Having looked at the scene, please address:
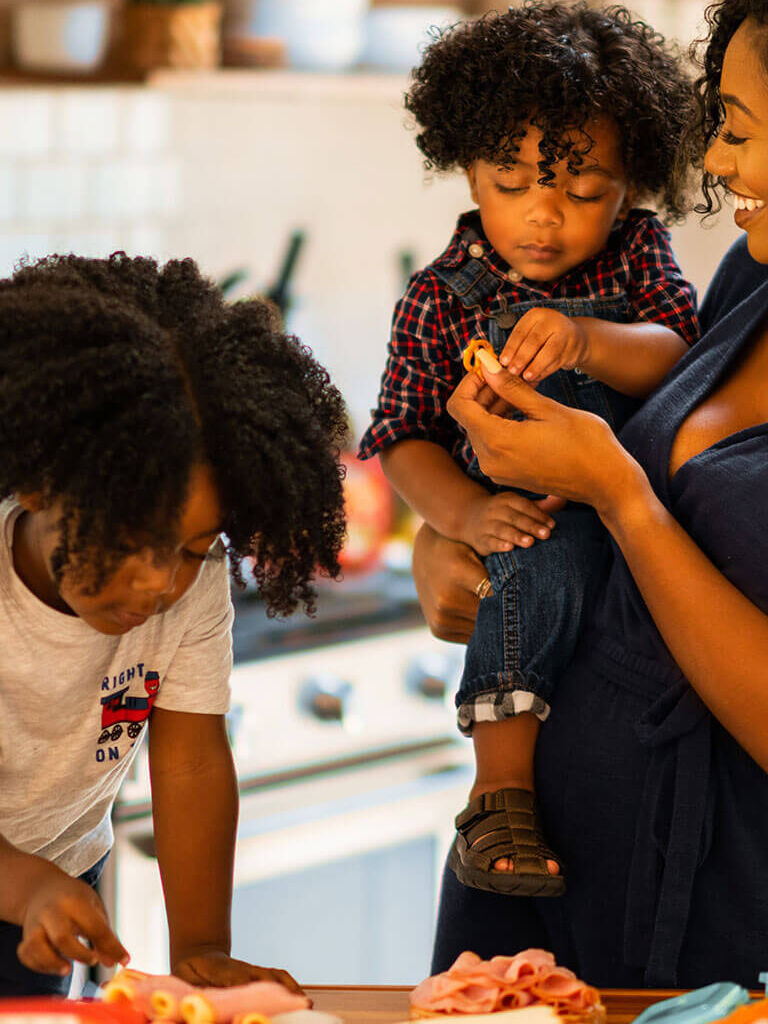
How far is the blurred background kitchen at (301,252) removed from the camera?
2.19 meters

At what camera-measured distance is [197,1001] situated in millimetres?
814

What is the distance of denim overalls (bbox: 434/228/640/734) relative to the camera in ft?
4.10

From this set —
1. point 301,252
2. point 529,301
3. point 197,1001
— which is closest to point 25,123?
point 301,252

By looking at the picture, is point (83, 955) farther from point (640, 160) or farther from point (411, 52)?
point (411, 52)

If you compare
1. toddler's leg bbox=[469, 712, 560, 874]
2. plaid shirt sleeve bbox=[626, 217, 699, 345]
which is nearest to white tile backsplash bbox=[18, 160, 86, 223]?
plaid shirt sleeve bbox=[626, 217, 699, 345]

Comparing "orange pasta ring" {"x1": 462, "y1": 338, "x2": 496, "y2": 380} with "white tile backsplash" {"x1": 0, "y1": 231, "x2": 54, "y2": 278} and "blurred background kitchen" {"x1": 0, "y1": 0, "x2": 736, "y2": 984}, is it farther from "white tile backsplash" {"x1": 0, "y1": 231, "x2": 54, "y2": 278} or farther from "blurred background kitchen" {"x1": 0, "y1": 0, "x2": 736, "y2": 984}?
"white tile backsplash" {"x1": 0, "y1": 231, "x2": 54, "y2": 278}

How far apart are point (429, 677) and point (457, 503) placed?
3.27ft

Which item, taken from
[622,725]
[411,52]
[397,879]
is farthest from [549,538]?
[411,52]

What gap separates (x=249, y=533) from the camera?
1.04 meters

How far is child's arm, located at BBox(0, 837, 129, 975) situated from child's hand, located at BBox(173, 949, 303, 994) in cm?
9

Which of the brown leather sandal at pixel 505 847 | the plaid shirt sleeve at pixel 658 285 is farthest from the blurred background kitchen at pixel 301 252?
the plaid shirt sleeve at pixel 658 285

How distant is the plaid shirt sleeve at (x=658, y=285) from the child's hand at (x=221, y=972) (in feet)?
2.68

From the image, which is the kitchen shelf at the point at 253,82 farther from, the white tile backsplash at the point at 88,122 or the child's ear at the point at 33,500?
the child's ear at the point at 33,500

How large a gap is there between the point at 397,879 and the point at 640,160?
140 centimetres
